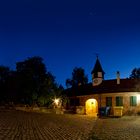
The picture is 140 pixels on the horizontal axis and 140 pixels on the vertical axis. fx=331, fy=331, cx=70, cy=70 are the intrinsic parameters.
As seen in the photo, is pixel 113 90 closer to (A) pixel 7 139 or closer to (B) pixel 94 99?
(B) pixel 94 99

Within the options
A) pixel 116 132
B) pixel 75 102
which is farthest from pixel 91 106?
pixel 116 132

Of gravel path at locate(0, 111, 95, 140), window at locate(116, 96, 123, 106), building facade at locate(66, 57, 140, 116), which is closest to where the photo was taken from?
gravel path at locate(0, 111, 95, 140)

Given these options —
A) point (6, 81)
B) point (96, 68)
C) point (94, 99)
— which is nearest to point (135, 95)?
point (94, 99)

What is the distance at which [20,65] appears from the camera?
4269 centimetres

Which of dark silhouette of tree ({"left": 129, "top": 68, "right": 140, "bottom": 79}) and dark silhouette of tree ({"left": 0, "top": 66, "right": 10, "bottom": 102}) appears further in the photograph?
dark silhouette of tree ({"left": 129, "top": 68, "right": 140, "bottom": 79})

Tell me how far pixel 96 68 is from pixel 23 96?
1145 centimetres

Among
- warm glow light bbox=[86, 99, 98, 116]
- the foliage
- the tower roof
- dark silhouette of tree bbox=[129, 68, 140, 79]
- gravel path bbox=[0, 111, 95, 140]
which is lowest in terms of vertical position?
gravel path bbox=[0, 111, 95, 140]

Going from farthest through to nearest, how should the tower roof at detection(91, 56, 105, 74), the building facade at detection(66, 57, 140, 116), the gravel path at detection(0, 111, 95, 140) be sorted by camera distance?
the tower roof at detection(91, 56, 105, 74) → the building facade at detection(66, 57, 140, 116) → the gravel path at detection(0, 111, 95, 140)

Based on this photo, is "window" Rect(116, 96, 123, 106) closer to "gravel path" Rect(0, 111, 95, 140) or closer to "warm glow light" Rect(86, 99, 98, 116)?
"warm glow light" Rect(86, 99, 98, 116)

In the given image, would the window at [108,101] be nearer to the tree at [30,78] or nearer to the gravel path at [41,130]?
the tree at [30,78]

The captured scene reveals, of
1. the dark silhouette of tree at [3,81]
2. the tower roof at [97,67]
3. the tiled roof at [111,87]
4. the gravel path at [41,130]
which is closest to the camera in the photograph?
the gravel path at [41,130]

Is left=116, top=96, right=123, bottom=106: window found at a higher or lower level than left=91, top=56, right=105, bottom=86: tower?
lower

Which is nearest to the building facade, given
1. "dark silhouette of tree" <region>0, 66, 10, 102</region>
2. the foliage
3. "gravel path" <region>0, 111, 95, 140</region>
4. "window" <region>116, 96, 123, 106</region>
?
"window" <region>116, 96, 123, 106</region>

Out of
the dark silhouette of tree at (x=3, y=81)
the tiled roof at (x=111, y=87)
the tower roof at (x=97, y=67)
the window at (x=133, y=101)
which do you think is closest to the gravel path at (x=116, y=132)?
the window at (x=133, y=101)
